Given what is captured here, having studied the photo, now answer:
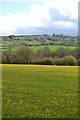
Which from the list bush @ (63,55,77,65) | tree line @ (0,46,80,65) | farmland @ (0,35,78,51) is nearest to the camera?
bush @ (63,55,77,65)

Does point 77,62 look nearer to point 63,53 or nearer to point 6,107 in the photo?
point 63,53

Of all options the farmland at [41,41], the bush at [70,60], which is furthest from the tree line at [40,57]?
the farmland at [41,41]

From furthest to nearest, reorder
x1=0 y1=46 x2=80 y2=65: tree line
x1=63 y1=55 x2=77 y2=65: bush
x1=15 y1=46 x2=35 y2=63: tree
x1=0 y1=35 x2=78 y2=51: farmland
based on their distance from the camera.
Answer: x1=0 y1=35 x2=78 y2=51: farmland < x1=15 y1=46 x2=35 y2=63: tree < x1=0 y1=46 x2=80 y2=65: tree line < x1=63 y1=55 x2=77 y2=65: bush

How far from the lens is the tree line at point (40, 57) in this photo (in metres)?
86.0

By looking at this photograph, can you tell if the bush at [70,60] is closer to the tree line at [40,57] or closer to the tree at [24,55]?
the tree line at [40,57]

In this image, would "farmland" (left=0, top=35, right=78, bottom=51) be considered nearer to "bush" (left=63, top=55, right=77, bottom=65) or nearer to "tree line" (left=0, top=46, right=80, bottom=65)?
"tree line" (left=0, top=46, right=80, bottom=65)

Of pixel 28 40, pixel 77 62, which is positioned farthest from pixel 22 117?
pixel 28 40

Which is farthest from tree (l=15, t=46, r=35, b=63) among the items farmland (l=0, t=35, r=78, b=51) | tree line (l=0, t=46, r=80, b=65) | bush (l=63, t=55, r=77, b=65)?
farmland (l=0, t=35, r=78, b=51)

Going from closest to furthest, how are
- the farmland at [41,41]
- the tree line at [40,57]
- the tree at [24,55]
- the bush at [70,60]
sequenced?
the bush at [70,60] → the tree line at [40,57] → the tree at [24,55] → the farmland at [41,41]

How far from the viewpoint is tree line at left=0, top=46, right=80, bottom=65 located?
86.0m

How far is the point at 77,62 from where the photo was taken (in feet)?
270

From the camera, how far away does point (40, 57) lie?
93.8 metres

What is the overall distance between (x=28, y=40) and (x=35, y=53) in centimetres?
3738

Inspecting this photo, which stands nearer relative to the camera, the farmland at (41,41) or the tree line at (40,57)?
the tree line at (40,57)
